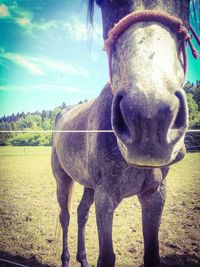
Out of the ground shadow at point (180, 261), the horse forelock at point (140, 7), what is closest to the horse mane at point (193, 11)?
the horse forelock at point (140, 7)

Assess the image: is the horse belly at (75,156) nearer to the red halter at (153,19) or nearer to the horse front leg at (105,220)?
the horse front leg at (105,220)

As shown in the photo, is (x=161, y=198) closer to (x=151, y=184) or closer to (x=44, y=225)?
(x=151, y=184)

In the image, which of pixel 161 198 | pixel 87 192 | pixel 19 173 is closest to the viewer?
pixel 161 198

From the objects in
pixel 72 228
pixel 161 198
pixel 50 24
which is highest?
pixel 50 24

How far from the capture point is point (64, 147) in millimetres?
2020

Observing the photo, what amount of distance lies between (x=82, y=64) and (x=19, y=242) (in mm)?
2014

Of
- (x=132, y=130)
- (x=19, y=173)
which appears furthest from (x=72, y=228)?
(x=19, y=173)

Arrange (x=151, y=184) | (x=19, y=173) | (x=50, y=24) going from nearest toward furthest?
(x=151, y=184) < (x=50, y=24) < (x=19, y=173)

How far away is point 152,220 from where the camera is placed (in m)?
1.45

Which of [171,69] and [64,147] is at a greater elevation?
[171,69]

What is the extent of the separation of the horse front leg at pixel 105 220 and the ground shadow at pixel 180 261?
0.94 m

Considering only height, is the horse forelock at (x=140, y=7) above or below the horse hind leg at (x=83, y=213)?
above

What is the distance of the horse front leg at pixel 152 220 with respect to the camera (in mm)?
1447

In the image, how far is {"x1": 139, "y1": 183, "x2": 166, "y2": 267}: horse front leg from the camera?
4.75ft
